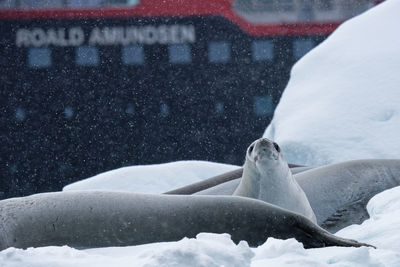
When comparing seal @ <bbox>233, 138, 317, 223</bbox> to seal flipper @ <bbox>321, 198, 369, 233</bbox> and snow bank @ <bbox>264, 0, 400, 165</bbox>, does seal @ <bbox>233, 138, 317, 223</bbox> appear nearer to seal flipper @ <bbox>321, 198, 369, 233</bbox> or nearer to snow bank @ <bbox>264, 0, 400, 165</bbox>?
seal flipper @ <bbox>321, 198, 369, 233</bbox>

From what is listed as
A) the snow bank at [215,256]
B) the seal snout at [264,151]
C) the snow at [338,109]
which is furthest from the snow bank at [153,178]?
the snow bank at [215,256]

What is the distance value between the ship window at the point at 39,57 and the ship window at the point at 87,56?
2.27 ft

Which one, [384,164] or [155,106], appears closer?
[384,164]

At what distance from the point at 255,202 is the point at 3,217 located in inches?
33.2

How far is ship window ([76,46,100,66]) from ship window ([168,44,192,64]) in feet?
5.79

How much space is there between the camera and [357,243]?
1.86 m

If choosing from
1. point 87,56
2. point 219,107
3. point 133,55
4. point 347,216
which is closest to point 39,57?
point 87,56

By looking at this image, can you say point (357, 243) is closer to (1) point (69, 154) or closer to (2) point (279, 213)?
(2) point (279, 213)

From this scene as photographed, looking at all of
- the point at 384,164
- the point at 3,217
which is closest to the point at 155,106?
the point at 384,164

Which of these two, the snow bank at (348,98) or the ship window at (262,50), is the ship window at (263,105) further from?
the snow bank at (348,98)

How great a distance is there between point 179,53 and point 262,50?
2.02m

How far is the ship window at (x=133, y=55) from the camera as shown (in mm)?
15820

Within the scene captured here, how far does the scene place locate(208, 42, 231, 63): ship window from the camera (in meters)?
16.0

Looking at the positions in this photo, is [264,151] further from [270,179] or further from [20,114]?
[20,114]
